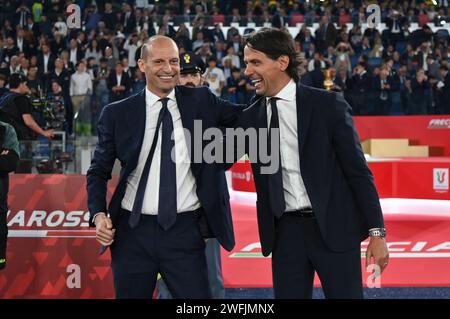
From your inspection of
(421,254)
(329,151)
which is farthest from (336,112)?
(421,254)

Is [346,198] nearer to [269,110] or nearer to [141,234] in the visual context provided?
[269,110]

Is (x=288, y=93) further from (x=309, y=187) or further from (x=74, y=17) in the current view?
(x=74, y=17)

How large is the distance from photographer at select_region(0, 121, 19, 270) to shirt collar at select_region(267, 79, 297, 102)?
2246 mm

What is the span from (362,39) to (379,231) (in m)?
14.2

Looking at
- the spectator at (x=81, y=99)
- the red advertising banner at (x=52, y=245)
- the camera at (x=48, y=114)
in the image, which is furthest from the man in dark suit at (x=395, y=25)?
the red advertising banner at (x=52, y=245)

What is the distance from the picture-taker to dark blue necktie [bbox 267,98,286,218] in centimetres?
293

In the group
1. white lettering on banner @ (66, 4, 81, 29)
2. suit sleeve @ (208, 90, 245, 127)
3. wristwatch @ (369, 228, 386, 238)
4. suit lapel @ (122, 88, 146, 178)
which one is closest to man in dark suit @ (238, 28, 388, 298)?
wristwatch @ (369, 228, 386, 238)

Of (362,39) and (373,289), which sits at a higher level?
(362,39)

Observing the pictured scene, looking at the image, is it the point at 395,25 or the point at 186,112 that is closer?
the point at 186,112

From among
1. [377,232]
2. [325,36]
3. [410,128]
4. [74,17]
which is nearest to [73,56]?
[325,36]

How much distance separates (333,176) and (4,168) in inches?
95.4

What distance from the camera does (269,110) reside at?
9.98ft

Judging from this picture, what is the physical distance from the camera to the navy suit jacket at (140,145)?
3133 millimetres

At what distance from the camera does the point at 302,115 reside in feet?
9.73
